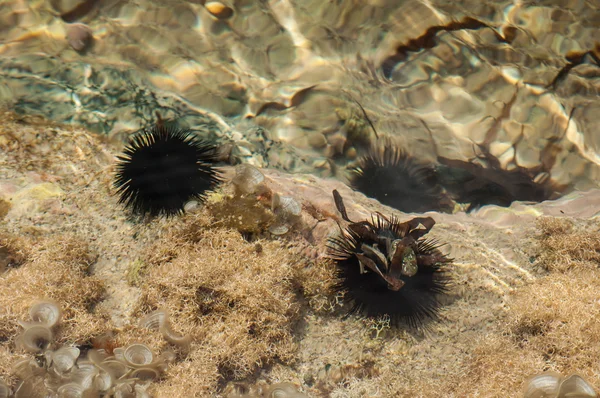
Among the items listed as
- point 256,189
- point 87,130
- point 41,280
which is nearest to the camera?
point 41,280

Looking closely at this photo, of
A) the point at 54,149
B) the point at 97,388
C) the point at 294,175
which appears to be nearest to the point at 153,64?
the point at 54,149

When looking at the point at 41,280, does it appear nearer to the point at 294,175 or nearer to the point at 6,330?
the point at 6,330

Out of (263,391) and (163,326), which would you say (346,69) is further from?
(263,391)

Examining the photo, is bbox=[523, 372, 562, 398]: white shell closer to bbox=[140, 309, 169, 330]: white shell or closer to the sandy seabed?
the sandy seabed

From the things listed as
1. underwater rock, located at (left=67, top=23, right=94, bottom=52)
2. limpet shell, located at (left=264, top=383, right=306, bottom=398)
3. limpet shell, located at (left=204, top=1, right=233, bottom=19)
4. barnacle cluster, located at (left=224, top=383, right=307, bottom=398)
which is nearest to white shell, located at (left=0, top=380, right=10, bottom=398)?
barnacle cluster, located at (left=224, top=383, right=307, bottom=398)

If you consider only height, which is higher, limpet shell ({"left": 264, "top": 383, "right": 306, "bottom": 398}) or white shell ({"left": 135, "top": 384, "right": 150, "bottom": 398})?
white shell ({"left": 135, "top": 384, "right": 150, "bottom": 398})
